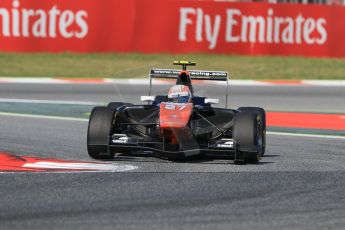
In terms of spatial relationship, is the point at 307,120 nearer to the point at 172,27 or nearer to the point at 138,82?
the point at 138,82

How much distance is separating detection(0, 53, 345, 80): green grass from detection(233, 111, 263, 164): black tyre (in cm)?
1272

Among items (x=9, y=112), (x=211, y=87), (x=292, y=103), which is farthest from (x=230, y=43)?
(x=9, y=112)

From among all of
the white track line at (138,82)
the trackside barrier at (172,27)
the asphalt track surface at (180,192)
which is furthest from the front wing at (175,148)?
the trackside barrier at (172,27)

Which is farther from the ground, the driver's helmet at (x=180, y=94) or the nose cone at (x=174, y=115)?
the driver's helmet at (x=180, y=94)

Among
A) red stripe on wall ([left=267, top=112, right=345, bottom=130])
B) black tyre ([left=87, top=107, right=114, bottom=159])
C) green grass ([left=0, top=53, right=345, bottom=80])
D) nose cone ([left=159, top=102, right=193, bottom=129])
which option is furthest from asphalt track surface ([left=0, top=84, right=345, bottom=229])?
green grass ([left=0, top=53, right=345, bottom=80])

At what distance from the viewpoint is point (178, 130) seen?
402 inches

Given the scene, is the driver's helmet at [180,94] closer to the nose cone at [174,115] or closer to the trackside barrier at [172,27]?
the nose cone at [174,115]

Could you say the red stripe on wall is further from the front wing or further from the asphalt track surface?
the front wing

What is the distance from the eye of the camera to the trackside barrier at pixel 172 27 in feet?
77.7

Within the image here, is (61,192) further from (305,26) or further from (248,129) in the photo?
(305,26)

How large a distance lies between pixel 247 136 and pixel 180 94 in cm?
96

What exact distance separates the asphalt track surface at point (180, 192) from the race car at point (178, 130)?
0.54ft

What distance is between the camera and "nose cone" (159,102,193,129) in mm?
10133

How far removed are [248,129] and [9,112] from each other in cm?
645
